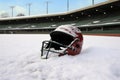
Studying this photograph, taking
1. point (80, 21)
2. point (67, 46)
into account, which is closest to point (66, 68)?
point (67, 46)

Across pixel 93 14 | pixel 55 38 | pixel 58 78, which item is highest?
pixel 93 14

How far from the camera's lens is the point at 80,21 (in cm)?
4006

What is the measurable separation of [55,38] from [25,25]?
45.0 metres

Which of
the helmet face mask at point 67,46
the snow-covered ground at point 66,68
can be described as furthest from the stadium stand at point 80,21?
the snow-covered ground at point 66,68

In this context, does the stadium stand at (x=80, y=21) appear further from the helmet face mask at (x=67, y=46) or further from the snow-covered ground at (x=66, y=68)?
the snow-covered ground at (x=66, y=68)

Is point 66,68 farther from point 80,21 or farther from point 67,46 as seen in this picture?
point 80,21

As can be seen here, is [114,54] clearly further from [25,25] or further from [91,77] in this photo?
[25,25]

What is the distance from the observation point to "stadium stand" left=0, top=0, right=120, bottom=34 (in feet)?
103

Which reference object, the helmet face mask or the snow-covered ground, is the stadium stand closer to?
the helmet face mask

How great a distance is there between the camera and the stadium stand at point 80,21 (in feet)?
103

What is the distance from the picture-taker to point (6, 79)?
129 inches

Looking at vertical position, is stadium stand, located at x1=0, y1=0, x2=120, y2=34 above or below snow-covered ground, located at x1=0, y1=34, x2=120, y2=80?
above

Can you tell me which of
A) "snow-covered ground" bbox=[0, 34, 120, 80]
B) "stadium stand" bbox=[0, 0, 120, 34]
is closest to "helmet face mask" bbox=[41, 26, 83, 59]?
"snow-covered ground" bbox=[0, 34, 120, 80]

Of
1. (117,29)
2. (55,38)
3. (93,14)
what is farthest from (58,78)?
(93,14)
